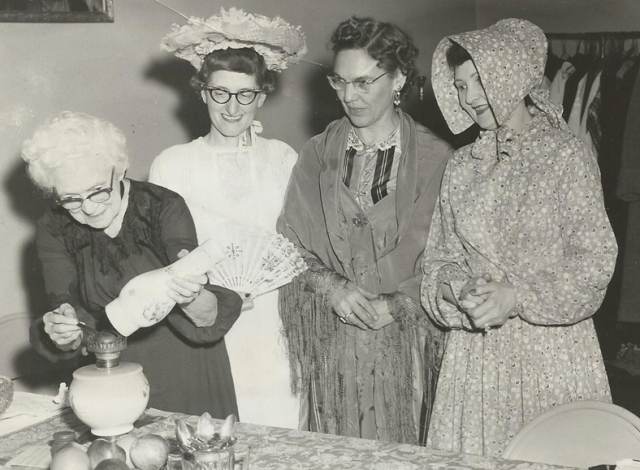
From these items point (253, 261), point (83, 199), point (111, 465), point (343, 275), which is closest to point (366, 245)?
point (343, 275)

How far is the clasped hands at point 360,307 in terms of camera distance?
2.94 meters

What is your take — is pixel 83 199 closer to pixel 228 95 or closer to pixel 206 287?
pixel 206 287

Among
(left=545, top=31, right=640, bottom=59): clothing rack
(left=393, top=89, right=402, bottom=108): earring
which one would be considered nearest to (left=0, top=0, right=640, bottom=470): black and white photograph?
(left=393, top=89, right=402, bottom=108): earring

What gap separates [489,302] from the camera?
249 cm

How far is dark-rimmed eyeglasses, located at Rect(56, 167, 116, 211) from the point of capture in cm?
251

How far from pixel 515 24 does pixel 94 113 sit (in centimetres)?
194

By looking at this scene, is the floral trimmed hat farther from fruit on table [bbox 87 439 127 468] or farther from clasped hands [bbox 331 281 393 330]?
fruit on table [bbox 87 439 127 468]

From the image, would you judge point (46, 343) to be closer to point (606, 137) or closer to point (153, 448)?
point (153, 448)

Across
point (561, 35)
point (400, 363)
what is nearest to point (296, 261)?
point (400, 363)

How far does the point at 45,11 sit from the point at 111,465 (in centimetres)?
239

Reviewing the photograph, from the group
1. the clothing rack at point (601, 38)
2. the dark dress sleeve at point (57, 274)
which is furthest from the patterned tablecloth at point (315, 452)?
the clothing rack at point (601, 38)

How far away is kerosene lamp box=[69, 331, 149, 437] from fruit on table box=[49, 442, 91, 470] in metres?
0.25

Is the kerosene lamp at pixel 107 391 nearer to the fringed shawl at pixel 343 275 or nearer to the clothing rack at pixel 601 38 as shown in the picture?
the fringed shawl at pixel 343 275

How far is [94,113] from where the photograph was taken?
361cm
